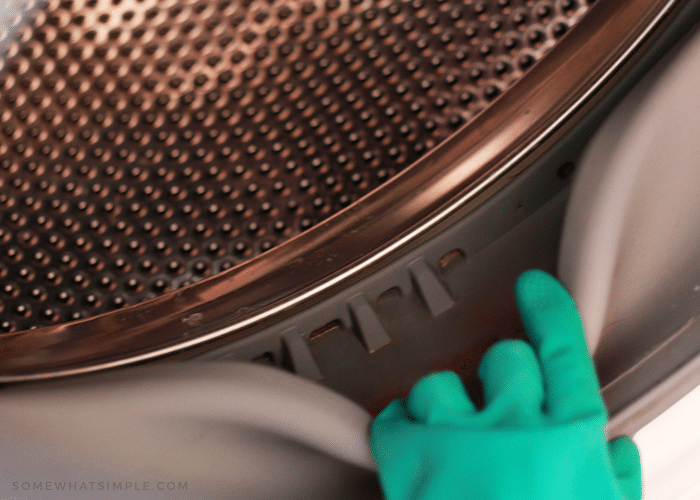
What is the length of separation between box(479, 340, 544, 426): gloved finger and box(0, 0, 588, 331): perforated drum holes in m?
0.24

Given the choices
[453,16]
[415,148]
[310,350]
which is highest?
[453,16]

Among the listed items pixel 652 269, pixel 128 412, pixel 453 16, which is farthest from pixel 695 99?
pixel 128 412

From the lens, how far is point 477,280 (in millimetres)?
485

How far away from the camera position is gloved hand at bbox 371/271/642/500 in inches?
12.1

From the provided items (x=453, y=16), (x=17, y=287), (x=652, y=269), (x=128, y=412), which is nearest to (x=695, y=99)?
(x=652, y=269)

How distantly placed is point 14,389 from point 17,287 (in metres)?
0.14

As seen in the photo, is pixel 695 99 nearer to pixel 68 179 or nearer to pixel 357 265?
pixel 357 265

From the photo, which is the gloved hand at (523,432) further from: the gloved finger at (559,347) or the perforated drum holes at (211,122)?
the perforated drum holes at (211,122)

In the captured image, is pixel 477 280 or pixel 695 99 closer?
pixel 695 99

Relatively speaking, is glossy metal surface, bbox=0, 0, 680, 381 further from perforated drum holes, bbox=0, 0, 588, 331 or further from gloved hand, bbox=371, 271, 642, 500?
gloved hand, bbox=371, 271, 642, 500

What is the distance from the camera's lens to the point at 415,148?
0.54m

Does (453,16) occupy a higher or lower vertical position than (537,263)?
higher

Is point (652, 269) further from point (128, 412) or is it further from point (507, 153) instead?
point (128, 412)

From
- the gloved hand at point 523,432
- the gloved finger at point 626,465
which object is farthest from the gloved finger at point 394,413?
the gloved finger at point 626,465
